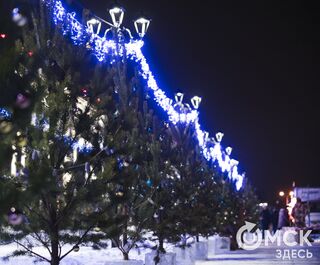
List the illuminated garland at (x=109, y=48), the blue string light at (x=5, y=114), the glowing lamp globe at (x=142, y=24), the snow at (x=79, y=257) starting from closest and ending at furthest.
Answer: the blue string light at (x=5, y=114)
the illuminated garland at (x=109, y=48)
the glowing lamp globe at (x=142, y=24)
the snow at (x=79, y=257)

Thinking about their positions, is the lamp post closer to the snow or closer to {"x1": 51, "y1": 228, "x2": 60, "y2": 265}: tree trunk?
the snow

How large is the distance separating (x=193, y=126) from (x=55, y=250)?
15143 mm

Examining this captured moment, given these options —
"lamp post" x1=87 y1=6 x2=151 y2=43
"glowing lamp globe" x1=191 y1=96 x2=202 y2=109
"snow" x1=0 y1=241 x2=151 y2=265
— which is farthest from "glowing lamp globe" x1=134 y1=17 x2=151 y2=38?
"glowing lamp globe" x1=191 y1=96 x2=202 y2=109

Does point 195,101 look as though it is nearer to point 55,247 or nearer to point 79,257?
point 79,257

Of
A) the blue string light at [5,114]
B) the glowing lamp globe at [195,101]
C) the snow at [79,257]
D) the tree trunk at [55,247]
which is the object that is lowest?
the tree trunk at [55,247]

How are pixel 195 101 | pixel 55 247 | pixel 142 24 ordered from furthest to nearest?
pixel 195 101
pixel 142 24
pixel 55 247

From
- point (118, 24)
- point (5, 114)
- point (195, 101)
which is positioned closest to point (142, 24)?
point (118, 24)

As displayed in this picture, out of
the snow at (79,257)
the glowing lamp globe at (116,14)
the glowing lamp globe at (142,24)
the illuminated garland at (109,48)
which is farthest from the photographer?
the snow at (79,257)

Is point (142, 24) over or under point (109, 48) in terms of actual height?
over

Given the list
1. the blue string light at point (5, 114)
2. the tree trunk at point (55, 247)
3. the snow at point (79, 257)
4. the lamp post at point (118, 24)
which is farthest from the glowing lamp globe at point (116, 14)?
the blue string light at point (5, 114)

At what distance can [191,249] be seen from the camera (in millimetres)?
18375

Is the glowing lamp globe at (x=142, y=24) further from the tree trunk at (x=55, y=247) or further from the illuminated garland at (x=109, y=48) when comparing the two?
the tree trunk at (x=55, y=247)

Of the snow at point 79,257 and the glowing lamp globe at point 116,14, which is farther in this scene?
the snow at point 79,257

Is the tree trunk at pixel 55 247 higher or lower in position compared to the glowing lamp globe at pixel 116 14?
lower
